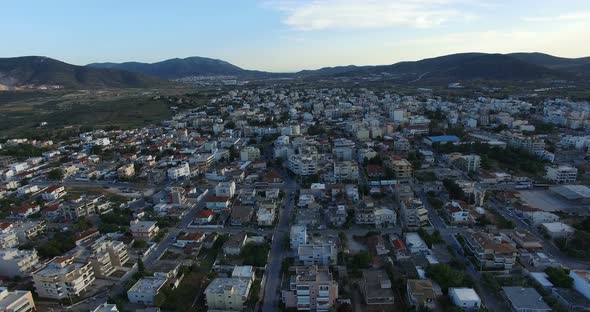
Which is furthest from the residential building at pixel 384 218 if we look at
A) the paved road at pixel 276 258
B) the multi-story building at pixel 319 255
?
the paved road at pixel 276 258

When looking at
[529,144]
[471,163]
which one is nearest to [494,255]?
[471,163]

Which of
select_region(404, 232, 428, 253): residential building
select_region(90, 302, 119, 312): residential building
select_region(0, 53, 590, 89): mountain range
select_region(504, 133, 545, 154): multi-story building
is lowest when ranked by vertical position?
select_region(404, 232, 428, 253): residential building

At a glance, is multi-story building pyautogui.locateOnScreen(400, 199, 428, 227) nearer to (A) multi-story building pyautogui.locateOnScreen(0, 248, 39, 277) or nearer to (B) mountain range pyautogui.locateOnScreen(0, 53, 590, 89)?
(A) multi-story building pyautogui.locateOnScreen(0, 248, 39, 277)

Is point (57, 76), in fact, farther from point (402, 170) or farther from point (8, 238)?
point (402, 170)

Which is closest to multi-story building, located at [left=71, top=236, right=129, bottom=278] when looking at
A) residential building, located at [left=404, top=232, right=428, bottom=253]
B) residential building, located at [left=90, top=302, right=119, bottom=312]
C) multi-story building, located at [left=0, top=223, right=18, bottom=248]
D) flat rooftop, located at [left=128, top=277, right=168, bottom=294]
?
flat rooftop, located at [left=128, top=277, right=168, bottom=294]

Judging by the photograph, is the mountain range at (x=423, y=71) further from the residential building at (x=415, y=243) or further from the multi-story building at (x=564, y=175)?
the residential building at (x=415, y=243)

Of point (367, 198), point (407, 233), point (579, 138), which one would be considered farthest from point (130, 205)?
point (579, 138)
